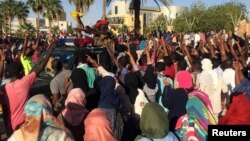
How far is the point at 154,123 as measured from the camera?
4.41m

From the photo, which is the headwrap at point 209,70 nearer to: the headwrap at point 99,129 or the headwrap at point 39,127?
the headwrap at point 99,129

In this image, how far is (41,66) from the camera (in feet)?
20.9

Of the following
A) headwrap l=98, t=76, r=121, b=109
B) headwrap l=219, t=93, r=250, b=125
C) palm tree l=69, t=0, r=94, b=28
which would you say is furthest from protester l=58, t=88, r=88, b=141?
palm tree l=69, t=0, r=94, b=28

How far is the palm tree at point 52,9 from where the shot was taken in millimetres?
78512

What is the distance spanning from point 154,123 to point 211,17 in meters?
79.3

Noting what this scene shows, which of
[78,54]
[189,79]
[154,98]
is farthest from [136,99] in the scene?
[78,54]

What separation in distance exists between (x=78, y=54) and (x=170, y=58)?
1.84 m

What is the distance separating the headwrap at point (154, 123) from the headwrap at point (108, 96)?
162 centimetres

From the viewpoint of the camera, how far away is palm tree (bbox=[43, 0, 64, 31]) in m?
78.5

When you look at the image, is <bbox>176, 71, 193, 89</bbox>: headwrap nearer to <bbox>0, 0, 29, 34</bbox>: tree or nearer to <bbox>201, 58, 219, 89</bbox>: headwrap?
<bbox>201, 58, 219, 89</bbox>: headwrap

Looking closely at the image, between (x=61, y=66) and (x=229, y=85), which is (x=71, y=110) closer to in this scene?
(x=61, y=66)

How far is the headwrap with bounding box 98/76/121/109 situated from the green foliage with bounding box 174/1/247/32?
72224mm

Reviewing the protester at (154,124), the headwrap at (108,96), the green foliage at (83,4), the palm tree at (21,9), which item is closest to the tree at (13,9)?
the palm tree at (21,9)

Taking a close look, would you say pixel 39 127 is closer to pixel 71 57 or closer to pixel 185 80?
pixel 185 80
